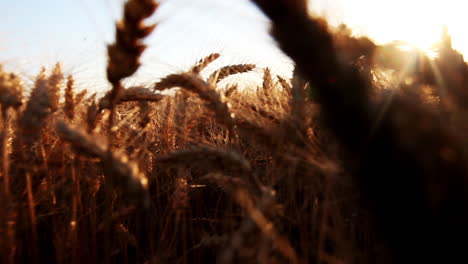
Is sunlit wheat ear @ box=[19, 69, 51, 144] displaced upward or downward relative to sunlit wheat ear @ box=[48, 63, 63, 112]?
downward

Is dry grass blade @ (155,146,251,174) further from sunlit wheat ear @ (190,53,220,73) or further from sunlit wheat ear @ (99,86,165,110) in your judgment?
sunlit wheat ear @ (190,53,220,73)

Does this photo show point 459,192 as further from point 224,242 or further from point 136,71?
point 136,71

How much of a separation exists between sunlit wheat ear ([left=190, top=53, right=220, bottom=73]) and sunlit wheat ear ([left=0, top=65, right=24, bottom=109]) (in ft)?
3.44

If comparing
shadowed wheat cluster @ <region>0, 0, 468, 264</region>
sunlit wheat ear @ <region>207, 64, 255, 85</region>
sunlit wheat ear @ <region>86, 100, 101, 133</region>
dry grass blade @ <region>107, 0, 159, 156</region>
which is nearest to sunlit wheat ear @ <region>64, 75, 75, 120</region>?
shadowed wheat cluster @ <region>0, 0, 468, 264</region>

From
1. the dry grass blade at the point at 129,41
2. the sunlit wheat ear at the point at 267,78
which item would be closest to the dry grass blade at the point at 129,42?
the dry grass blade at the point at 129,41

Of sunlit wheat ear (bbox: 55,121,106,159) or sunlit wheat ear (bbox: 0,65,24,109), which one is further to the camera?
sunlit wheat ear (bbox: 0,65,24,109)

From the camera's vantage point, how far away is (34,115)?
1.09 metres

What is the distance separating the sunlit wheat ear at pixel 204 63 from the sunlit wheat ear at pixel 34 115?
40.4 inches

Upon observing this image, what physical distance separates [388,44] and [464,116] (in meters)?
0.63

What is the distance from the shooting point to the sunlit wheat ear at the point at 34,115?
1.08 meters

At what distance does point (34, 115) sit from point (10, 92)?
9 centimetres

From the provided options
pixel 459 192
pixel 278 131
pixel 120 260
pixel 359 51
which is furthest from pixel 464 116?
pixel 120 260

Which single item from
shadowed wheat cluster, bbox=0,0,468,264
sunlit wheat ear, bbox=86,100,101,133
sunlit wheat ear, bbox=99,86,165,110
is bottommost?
shadowed wheat cluster, bbox=0,0,468,264

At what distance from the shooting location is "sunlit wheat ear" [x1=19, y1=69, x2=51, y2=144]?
1083 millimetres
